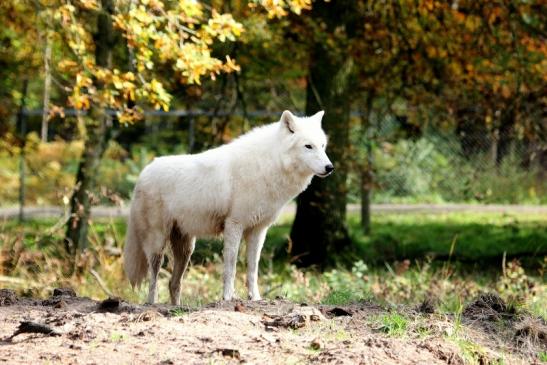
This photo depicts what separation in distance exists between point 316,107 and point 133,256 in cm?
662

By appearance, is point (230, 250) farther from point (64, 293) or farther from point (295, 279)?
point (295, 279)

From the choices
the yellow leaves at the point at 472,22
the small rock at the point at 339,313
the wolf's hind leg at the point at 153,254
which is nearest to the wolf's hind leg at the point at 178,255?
the wolf's hind leg at the point at 153,254

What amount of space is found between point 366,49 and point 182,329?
31.3 ft

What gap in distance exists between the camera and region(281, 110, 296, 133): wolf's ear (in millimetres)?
7896

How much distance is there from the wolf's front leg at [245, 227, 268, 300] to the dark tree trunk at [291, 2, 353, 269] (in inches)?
254

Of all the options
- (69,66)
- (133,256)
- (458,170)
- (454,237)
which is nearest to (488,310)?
(133,256)

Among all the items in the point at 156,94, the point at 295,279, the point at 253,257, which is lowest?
the point at 295,279

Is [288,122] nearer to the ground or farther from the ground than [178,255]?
farther from the ground

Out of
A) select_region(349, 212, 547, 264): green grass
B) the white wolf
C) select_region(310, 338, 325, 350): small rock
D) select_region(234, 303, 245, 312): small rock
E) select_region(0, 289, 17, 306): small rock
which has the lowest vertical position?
select_region(349, 212, 547, 264): green grass

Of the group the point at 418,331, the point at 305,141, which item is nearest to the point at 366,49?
the point at 305,141

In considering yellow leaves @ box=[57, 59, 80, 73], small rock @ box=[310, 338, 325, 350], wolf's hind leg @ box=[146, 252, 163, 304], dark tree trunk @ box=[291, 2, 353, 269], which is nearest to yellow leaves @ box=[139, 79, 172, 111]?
yellow leaves @ box=[57, 59, 80, 73]

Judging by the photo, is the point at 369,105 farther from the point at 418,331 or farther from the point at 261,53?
the point at 418,331

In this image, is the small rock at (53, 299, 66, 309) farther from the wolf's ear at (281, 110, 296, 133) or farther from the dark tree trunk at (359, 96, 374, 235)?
the dark tree trunk at (359, 96, 374, 235)

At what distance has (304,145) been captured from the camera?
25.9 feet
